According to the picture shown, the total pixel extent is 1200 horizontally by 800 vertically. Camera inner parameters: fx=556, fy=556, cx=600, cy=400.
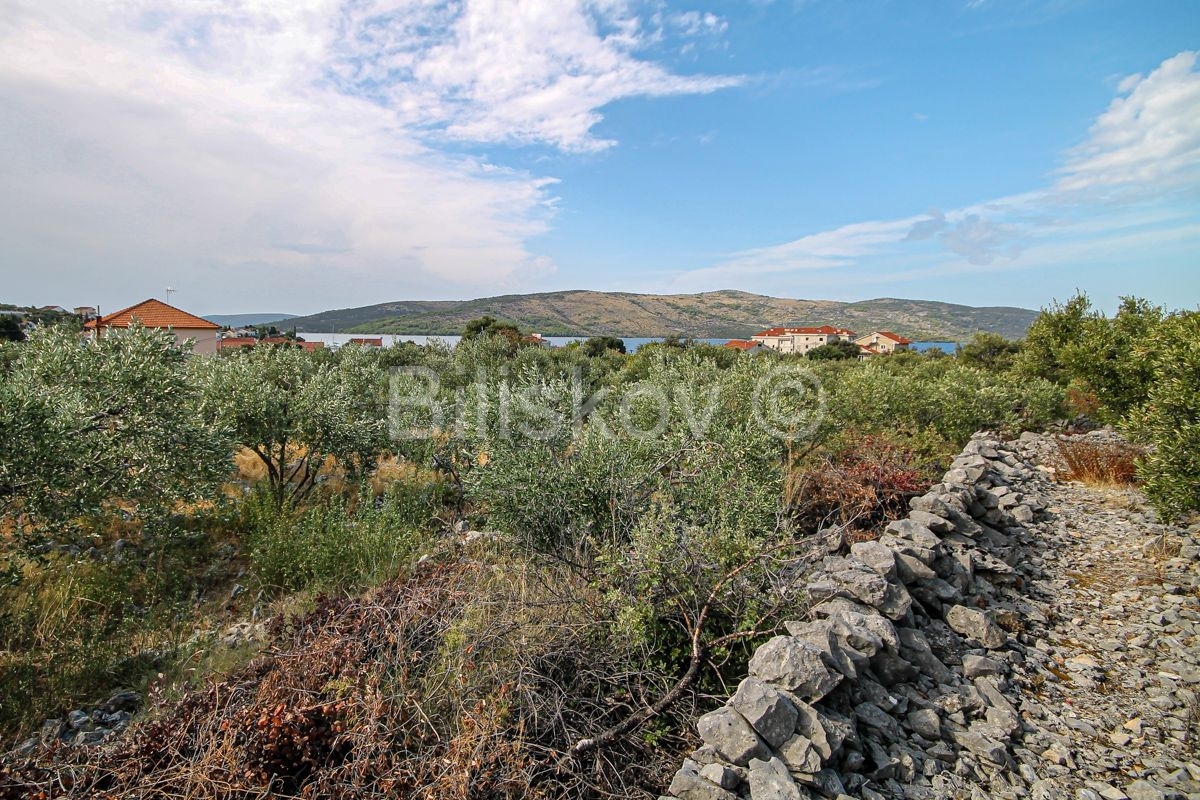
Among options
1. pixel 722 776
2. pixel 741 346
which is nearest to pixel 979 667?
pixel 722 776

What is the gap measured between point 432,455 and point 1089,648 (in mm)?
7757

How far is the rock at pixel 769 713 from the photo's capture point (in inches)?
94.7

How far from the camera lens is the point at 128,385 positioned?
5781 millimetres

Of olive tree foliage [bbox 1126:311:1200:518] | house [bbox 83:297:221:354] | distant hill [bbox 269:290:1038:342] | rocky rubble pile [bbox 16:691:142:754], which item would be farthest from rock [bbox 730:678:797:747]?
distant hill [bbox 269:290:1038:342]

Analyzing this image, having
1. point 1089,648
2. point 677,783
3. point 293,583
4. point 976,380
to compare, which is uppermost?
point 976,380

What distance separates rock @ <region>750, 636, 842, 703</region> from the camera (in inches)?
104

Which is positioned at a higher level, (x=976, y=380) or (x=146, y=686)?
(x=976, y=380)

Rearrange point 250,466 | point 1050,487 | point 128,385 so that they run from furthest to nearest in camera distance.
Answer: point 250,466 < point 1050,487 < point 128,385

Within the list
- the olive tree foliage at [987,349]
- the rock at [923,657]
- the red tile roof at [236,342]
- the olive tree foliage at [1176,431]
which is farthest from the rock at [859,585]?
the olive tree foliage at [987,349]

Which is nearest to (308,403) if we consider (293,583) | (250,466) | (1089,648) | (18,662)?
(293,583)

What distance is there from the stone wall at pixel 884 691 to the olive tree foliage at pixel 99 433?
556 cm

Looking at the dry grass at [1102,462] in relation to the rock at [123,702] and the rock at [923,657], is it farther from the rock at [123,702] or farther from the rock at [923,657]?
the rock at [123,702]

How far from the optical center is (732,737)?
2.38 metres

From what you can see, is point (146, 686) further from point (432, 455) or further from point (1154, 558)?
point (1154, 558)
